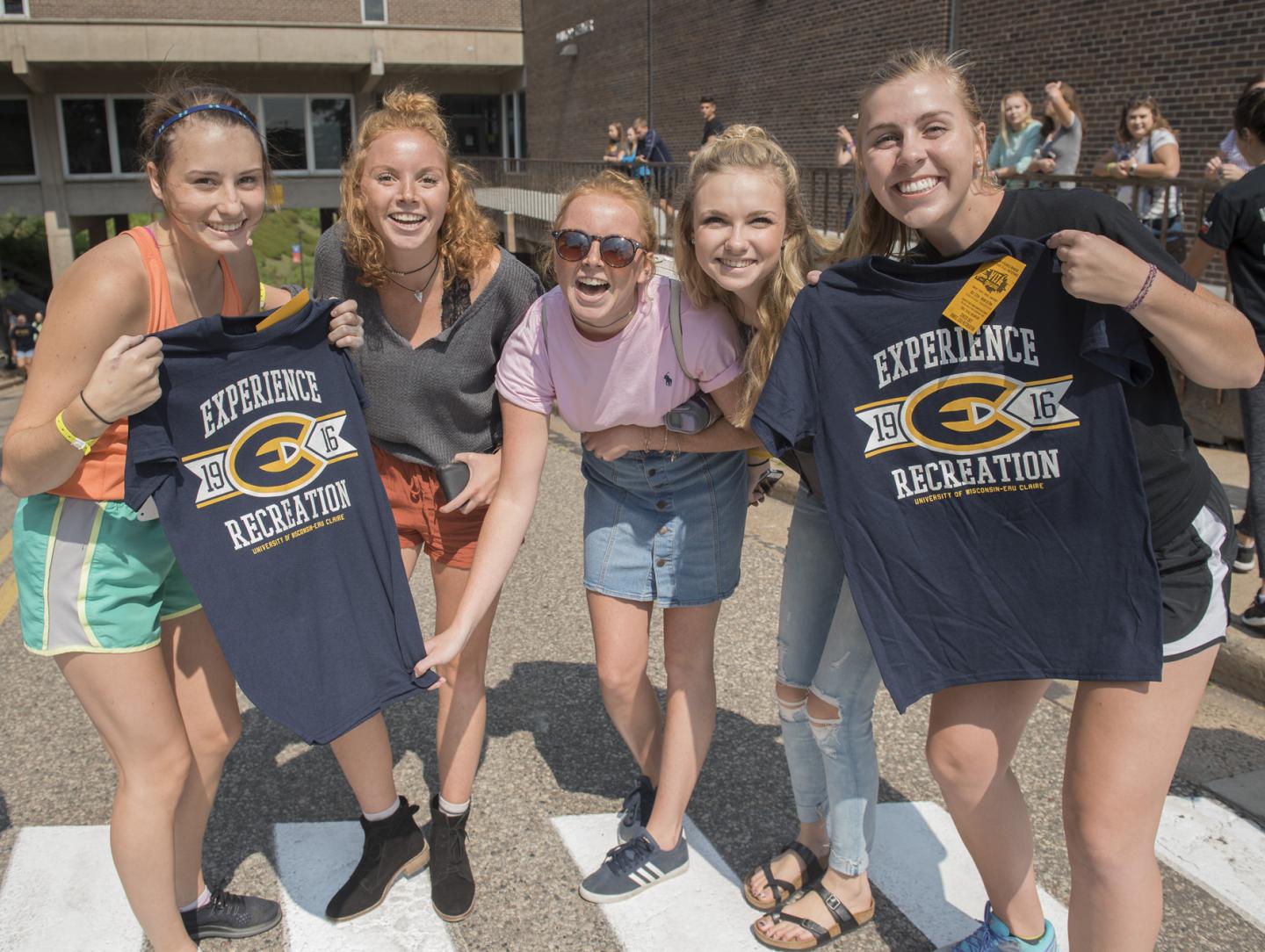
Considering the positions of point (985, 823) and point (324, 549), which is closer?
point (985, 823)

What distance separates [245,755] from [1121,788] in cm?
317

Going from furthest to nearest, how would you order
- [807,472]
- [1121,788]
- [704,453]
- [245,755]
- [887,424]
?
[245,755], [704,453], [807,472], [887,424], [1121,788]

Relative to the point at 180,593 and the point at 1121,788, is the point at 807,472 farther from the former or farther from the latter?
the point at 180,593

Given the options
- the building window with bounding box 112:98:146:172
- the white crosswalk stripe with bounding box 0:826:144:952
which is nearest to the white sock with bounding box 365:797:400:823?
the white crosswalk stripe with bounding box 0:826:144:952

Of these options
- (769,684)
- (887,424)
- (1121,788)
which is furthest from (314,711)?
(769,684)

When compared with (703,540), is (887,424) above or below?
above

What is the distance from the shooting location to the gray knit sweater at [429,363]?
9.72 ft

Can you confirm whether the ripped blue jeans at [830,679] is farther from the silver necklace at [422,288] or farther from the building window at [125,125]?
the building window at [125,125]

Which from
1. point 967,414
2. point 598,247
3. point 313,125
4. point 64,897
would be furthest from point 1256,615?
point 313,125

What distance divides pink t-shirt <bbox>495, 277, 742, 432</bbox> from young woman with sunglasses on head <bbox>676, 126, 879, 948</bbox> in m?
0.08

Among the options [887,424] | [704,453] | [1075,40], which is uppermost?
[1075,40]

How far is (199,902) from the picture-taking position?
2.89 m

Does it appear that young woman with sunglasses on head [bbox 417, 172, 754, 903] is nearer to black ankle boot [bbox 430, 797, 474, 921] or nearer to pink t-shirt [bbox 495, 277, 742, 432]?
pink t-shirt [bbox 495, 277, 742, 432]

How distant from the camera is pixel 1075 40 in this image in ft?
44.6
